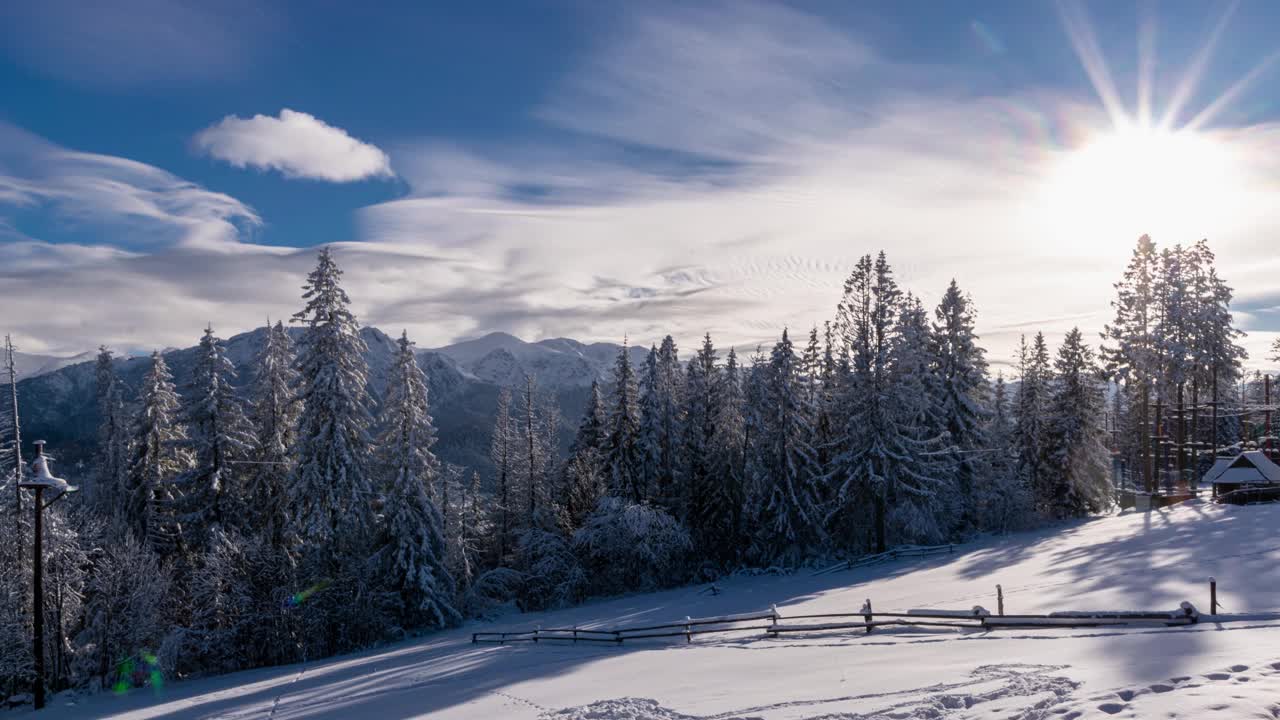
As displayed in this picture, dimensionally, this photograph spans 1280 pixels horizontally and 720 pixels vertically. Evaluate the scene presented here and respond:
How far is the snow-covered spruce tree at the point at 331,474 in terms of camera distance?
31438 mm

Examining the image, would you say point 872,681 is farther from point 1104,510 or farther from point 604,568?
point 1104,510

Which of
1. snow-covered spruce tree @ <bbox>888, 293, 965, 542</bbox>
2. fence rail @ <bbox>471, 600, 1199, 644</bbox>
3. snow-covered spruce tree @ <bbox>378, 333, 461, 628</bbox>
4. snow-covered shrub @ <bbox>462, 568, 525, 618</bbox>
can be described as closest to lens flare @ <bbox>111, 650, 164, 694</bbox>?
A: snow-covered spruce tree @ <bbox>378, 333, 461, 628</bbox>

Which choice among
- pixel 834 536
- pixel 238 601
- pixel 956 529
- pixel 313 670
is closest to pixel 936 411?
pixel 956 529

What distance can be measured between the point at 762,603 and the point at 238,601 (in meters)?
22.6

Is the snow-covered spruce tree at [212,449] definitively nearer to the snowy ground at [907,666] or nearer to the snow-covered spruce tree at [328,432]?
the snow-covered spruce tree at [328,432]

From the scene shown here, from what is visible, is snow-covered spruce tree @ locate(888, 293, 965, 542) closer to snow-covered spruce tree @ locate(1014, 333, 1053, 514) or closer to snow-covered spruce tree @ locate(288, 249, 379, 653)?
snow-covered spruce tree @ locate(1014, 333, 1053, 514)

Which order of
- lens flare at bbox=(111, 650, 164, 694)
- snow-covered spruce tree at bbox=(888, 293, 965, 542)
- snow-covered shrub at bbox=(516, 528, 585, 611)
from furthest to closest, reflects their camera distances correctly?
snow-covered shrub at bbox=(516, 528, 585, 611), snow-covered spruce tree at bbox=(888, 293, 965, 542), lens flare at bbox=(111, 650, 164, 694)

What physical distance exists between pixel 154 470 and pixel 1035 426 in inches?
2111

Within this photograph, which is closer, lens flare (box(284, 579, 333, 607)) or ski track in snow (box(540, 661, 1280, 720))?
ski track in snow (box(540, 661, 1280, 720))

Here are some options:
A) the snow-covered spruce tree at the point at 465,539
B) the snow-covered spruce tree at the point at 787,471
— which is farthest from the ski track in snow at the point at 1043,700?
the snow-covered spruce tree at the point at 465,539

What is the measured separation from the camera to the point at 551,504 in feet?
159

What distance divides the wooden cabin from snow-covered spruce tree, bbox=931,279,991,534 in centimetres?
1199

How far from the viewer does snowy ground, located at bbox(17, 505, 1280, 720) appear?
11.4 meters

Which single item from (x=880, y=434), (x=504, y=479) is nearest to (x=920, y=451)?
(x=880, y=434)
